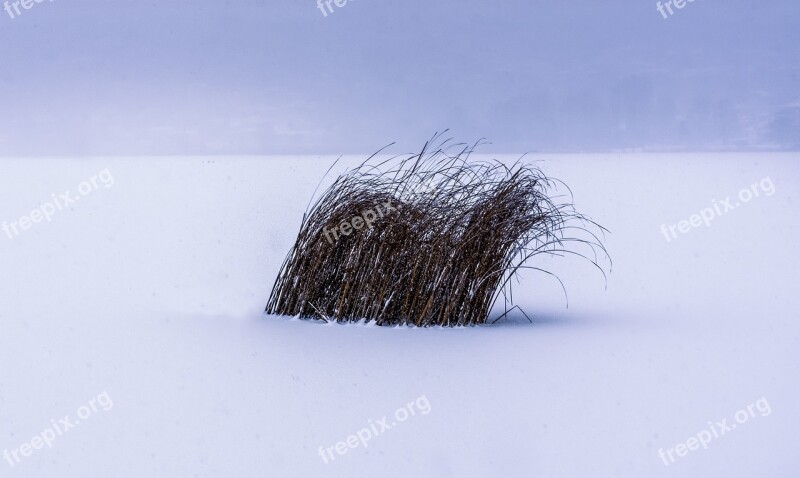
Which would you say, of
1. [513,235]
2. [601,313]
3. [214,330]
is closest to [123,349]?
[214,330]

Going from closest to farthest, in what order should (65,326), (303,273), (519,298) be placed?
(303,273) < (65,326) < (519,298)

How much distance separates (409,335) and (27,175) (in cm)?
2211

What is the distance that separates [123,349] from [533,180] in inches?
112

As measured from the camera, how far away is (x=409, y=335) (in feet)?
18.8

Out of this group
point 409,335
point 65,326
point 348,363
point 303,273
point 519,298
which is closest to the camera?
point 348,363

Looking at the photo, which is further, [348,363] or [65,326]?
[65,326]

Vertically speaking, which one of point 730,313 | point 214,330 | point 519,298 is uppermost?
point 214,330

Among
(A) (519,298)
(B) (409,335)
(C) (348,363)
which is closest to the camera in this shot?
(C) (348,363)

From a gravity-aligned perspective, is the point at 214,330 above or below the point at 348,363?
above

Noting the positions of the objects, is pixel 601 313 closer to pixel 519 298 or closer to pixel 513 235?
pixel 519 298

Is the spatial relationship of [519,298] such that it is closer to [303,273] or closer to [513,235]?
[513,235]

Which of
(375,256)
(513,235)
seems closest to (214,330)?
(375,256)

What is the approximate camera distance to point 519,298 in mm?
7156

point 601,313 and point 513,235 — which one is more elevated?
point 513,235
